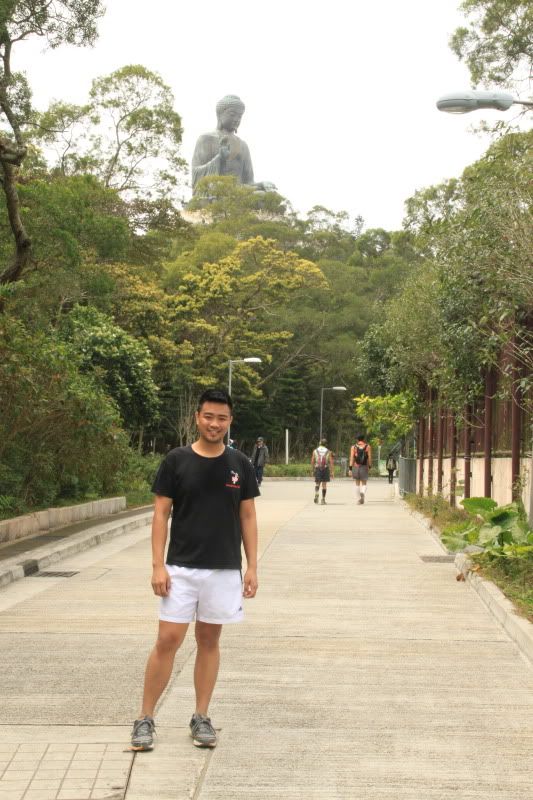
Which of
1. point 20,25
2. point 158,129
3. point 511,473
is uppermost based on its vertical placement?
point 158,129

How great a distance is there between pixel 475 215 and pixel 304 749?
997 cm

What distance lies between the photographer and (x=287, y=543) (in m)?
18.4

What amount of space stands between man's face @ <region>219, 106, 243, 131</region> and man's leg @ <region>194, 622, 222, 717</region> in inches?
3361

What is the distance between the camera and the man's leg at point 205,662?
605 cm

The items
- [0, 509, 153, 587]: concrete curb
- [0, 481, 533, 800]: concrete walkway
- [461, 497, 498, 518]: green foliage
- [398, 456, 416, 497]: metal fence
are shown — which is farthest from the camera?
[398, 456, 416, 497]: metal fence

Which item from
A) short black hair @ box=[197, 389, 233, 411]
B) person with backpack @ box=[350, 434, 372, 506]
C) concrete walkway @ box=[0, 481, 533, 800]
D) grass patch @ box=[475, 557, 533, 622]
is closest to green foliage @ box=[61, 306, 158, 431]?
person with backpack @ box=[350, 434, 372, 506]

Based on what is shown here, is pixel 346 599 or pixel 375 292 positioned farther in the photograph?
pixel 375 292

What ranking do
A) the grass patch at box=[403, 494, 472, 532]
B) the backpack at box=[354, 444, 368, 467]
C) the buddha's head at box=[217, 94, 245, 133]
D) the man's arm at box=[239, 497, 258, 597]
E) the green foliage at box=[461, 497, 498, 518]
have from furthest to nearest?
1. the buddha's head at box=[217, 94, 245, 133]
2. the backpack at box=[354, 444, 368, 467]
3. the grass patch at box=[403, 494, 472, 532]
4. the green foliage at box=[461, 497, 498, 518]
5. the man's arm at box=[239, 497, 258, 597]

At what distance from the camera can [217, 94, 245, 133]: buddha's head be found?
8825 centimetres

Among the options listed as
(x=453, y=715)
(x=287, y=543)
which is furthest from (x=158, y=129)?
(x=453, y=715)

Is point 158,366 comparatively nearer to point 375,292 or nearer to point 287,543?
point 375,292

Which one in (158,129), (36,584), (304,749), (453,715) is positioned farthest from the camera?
(158,129)

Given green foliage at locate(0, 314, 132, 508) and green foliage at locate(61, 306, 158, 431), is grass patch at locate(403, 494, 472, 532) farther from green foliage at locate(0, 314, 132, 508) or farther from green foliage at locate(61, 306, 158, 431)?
green foliage at locate(61, 306, 158, 431)

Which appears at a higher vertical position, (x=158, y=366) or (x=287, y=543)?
(x=158, y=366)
